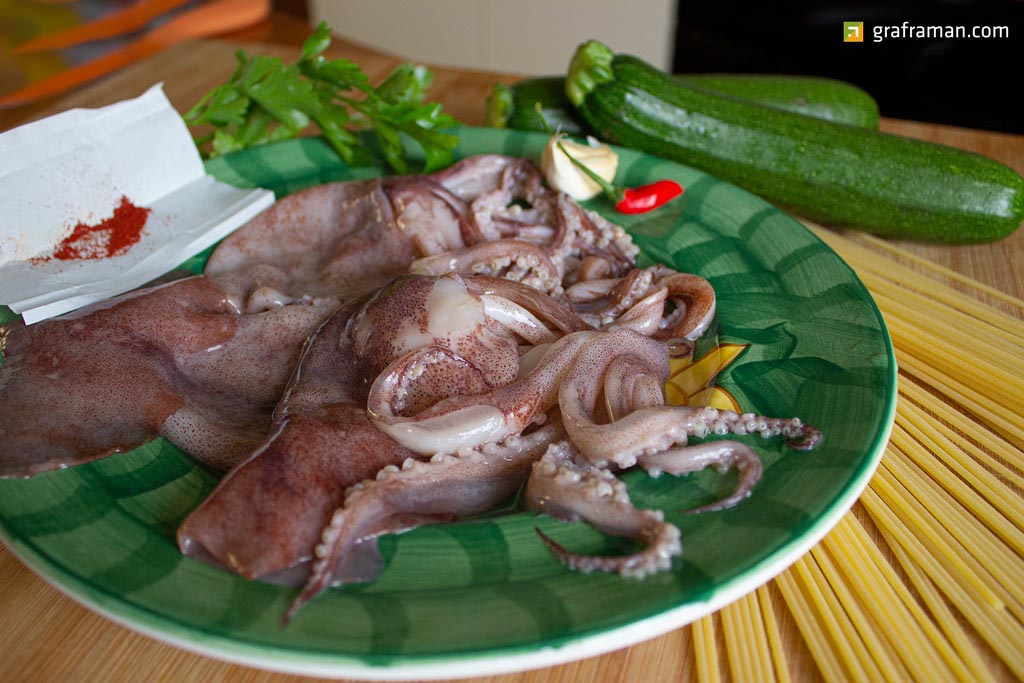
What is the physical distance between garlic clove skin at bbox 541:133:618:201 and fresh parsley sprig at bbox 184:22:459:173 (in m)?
0.39

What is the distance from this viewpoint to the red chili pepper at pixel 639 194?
8.89 feet

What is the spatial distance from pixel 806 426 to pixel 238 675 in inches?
47.3

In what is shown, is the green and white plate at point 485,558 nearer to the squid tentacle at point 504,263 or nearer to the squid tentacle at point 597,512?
the squid tentacle at point 597,512

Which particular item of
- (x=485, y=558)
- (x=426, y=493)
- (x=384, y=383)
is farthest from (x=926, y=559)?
(x=384, y=383)

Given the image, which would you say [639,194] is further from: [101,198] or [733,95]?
[101,198]

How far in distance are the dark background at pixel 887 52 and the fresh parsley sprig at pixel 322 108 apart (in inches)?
133

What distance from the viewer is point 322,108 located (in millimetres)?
3049

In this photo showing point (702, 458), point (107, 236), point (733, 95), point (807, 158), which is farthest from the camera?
point (733, 95)

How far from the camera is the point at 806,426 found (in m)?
1.70

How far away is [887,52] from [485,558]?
17.0ft

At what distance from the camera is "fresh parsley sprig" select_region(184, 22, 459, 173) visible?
2.97 m

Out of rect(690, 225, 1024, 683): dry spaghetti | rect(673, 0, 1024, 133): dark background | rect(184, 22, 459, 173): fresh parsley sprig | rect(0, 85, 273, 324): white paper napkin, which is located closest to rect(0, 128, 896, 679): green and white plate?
rect(690, 225, 1024, 683): dry spaghetti

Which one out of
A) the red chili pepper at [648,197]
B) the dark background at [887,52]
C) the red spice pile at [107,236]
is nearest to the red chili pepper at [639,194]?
the red chili pepper at [648,197]

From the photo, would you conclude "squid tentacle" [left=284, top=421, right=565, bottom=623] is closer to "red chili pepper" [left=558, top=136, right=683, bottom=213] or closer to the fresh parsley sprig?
"red chili pepper" [left=558, top=136, right=683, bottom=213]
